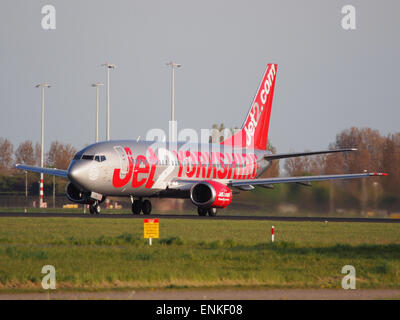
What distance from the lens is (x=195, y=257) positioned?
84.6 feet

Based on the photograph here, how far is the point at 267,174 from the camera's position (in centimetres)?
8656

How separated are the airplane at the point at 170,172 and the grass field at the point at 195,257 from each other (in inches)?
352

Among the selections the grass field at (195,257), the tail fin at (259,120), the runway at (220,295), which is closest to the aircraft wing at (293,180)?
the tail fin at (259,120)

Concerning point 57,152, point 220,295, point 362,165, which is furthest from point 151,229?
point 57,152

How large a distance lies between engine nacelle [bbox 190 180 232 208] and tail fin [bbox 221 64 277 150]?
38.4 feet

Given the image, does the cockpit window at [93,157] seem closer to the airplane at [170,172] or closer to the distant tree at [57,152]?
the airplane at [170,172]

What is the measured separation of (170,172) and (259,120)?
551 inches

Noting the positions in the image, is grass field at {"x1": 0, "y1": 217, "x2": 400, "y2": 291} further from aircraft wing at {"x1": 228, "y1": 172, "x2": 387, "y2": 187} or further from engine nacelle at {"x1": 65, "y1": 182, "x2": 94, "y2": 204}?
aircraft wing at {"x1": 228, "y1": 172, "x2": 387, "y2": 187}

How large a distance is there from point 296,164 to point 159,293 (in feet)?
161

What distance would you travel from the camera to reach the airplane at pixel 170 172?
49.2m

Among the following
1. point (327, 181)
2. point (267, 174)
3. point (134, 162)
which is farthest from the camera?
point (267, 174)
